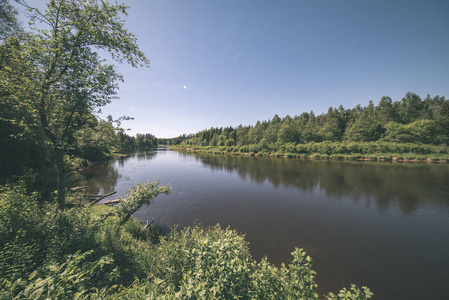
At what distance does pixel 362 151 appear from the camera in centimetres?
5681

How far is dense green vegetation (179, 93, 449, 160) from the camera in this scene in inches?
2062

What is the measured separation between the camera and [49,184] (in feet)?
56.3

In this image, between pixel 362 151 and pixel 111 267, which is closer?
pixel 111 267

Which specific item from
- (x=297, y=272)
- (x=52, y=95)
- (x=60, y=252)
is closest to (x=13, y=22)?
(x=52, y=95)

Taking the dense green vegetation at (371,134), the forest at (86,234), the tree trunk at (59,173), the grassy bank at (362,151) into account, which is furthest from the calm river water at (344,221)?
the dense green vegetation at (371,134)

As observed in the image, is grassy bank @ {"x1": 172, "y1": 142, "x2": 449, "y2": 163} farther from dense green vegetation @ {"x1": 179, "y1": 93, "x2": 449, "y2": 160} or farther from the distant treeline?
the distant treeline

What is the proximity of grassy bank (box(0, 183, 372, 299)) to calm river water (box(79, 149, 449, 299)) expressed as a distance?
23.2ft

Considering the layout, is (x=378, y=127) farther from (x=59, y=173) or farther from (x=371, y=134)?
(x=59, y=173)

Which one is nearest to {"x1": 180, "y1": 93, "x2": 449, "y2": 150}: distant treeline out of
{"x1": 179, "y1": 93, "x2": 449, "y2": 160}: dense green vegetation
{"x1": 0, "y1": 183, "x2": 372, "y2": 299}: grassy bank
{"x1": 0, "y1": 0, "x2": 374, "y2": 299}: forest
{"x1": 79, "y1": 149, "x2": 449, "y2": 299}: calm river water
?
{"x1": 179, "y1": 93, "x2": 449, "y2": 160}: dense green vegetation

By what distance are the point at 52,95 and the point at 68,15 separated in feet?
13.5

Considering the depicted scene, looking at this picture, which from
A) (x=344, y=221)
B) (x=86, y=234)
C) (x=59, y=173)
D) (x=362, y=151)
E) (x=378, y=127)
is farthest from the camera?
(x=378, y=127)

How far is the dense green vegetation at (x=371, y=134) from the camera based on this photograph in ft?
172

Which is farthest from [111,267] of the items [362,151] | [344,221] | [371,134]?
[371,134]

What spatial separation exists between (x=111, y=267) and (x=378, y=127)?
88.8 m
